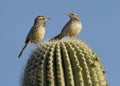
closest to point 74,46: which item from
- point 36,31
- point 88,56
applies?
point 88,56

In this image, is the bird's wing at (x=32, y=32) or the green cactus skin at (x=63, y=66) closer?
the green cactus skin at (x=63, y=66)

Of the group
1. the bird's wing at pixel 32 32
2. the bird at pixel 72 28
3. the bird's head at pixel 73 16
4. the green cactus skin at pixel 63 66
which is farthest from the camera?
the bird's head at pixel 73 16

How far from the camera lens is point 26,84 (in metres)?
6.54

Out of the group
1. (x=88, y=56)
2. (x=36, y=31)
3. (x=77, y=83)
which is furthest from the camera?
(x=36, y=31)

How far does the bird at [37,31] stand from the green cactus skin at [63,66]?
3.64 m

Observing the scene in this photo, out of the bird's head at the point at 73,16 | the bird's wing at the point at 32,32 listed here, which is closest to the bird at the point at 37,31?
the bird's wing at the point at 32,32

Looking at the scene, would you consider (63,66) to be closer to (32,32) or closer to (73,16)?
(32,32)

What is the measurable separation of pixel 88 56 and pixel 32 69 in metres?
0.86

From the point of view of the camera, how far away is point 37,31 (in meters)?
10.6

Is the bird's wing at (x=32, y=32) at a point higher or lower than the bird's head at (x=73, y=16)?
lower

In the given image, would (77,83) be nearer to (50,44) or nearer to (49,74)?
(49,74)

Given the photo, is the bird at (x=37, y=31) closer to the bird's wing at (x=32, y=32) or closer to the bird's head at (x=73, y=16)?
the bird's wing at (x=32, y=32)

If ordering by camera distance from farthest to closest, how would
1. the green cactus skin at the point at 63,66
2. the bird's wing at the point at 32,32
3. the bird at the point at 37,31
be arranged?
the bird's wing at the point at 32,32 < the bird at the point at 37,31 < the green cactus skin at the point at 63,66

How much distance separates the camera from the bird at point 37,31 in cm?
1052
